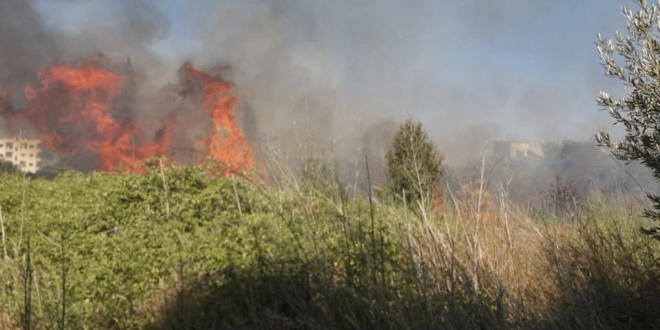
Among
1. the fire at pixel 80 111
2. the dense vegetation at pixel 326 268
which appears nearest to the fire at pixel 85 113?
the fire at pixel 80 111

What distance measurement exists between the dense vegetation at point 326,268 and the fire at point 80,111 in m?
14.6

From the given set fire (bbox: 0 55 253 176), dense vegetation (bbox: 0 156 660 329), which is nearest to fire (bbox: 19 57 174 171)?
fire (bbox: 0 55 253 176)

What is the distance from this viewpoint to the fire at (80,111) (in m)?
20.4

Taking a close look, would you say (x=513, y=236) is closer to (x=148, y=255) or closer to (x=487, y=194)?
(x=487, y=194)

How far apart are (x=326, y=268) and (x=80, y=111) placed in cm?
1887

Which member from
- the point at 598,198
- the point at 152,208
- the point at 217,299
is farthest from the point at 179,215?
the point at 598,198

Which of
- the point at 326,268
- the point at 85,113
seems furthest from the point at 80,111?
the point at 326,268

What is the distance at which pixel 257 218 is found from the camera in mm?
5387

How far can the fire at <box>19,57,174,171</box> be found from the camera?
20.4 m

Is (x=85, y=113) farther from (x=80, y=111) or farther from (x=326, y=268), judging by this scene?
(x=326, y=268)

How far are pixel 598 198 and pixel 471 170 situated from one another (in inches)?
81.3

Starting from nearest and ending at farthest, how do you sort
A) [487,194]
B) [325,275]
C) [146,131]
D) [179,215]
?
[325,275], [487,194], [179,215], [146,131]

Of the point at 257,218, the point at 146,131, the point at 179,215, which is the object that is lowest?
the point at 257,218

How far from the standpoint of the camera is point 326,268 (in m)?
4.03
